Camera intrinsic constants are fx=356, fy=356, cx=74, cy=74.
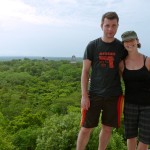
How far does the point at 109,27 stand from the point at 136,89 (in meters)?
0.83

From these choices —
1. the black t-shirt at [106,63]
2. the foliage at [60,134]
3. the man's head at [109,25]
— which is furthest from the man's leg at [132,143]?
the foliage at [60,134]

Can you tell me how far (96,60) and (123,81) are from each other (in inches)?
17.3

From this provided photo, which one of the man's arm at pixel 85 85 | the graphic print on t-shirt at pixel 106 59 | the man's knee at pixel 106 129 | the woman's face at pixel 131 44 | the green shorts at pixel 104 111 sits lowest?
the man's knee at pixel 106 129

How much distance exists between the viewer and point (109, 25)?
435 cm

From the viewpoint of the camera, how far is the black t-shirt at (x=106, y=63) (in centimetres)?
438

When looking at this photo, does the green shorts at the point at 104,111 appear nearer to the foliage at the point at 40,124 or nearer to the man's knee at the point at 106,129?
the man's knee at the point at 106,129

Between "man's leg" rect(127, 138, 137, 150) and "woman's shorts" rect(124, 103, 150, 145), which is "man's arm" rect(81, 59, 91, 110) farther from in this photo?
"man's leg" rect(127, 138, 137, 150)

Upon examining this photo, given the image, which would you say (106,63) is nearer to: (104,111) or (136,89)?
(136,89)

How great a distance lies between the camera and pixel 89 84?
4566 mm

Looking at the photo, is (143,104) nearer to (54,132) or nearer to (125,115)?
(125,115)

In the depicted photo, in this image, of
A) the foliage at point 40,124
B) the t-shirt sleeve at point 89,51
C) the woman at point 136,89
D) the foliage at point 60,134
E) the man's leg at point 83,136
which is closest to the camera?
the woman at point 136,89

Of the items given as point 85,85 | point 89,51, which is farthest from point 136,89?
point 89,51

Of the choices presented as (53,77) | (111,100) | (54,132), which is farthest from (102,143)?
(53,77)

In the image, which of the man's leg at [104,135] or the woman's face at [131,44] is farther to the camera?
the man's leg at [104,135]
